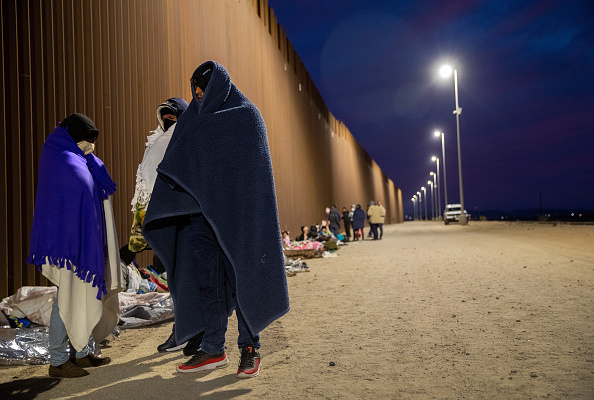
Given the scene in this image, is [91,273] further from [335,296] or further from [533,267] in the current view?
[533,267]

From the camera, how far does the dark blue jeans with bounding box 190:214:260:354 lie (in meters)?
3.29

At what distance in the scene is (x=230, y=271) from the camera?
3348 millimetres

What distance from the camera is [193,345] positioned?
3732 mm

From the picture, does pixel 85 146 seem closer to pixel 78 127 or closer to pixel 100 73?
pixel 78 127

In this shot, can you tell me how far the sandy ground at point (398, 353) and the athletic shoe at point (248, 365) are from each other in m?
0.06

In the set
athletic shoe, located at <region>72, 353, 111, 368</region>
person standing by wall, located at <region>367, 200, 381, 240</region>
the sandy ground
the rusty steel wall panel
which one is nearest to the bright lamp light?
person standing by wall, located at <region>367, 200, 381, 240</region>

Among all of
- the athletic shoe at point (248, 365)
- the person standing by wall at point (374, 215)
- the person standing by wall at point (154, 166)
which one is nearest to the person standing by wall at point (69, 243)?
the person standing by wall at point (154, 166)

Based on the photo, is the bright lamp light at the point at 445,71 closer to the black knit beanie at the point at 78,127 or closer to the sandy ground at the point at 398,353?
the sandy ground at the point at 398,353

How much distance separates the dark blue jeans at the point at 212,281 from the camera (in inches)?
129

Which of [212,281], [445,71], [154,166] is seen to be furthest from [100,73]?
[445,71]

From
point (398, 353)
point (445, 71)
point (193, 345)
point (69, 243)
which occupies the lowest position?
point (398, 353)

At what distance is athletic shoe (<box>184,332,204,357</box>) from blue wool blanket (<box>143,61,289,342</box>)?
0.75m

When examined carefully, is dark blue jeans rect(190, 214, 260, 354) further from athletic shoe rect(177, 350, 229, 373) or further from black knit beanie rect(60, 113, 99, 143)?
black knit beanie rect(60, 113, 99, 143)

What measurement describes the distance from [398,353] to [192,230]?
5.77 ft
